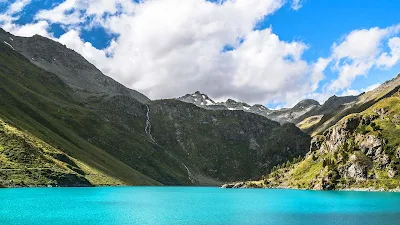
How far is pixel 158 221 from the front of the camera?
3364 inches

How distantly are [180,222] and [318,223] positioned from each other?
28.7 m

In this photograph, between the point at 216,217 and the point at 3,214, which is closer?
the point at 3,214

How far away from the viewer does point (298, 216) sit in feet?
317

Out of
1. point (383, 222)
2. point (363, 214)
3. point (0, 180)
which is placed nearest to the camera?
point (383, 222)

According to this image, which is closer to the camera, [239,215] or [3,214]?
[3,214]

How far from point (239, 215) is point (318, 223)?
71.9 ft

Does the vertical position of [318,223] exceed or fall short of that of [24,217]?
it exceeds it

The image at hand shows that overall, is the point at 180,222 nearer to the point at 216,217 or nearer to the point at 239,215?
the point at 216,217

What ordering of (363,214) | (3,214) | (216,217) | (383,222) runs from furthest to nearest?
(363,214) < (216,217) < (3,214) < (383,222)

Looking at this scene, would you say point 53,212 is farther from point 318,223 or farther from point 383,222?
point 383,222

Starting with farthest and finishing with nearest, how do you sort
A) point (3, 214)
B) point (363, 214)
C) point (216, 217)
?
point (363, 214) < point (216, 217) < point (3, 214)

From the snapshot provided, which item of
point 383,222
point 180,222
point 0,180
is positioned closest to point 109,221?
point 180,222

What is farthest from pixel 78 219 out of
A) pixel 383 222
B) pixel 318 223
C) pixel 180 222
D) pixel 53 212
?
pixel 383 222

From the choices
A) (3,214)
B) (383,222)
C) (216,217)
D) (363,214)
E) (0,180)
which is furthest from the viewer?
(0,180)
